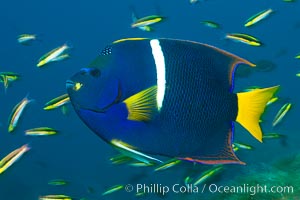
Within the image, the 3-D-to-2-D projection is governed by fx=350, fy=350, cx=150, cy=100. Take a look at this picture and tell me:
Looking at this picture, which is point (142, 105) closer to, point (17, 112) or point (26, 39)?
point (17, 112)

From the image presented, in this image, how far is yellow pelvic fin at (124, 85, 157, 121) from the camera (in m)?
1.01

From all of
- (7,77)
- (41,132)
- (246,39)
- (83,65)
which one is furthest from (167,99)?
(83,65)

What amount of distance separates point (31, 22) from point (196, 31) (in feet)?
132

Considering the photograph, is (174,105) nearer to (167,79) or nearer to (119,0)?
(167,79)

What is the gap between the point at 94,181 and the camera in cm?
1822

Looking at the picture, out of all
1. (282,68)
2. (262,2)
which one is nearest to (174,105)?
(282,68)

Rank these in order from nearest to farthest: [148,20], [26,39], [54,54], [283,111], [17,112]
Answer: [17,112] → [283,111] → [54,54] → [148,20] → [26,39]

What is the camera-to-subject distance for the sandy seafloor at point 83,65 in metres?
11.4

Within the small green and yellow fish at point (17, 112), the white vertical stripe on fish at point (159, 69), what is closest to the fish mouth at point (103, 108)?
the white vertical stripe on fish at point (159, 69)

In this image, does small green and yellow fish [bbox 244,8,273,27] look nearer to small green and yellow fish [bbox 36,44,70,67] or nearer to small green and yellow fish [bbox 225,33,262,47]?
small green and yellow fish [bbox 225,33,262,47]

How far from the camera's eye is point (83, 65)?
201ft

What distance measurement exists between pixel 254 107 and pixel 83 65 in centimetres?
6155

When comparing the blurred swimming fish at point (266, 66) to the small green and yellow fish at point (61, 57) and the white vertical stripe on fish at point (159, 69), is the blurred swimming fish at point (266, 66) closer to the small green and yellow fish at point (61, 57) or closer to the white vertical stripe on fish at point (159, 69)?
the small green and yellow fish at point (61, 57)

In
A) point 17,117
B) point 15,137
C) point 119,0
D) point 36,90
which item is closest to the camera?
point 17,117
